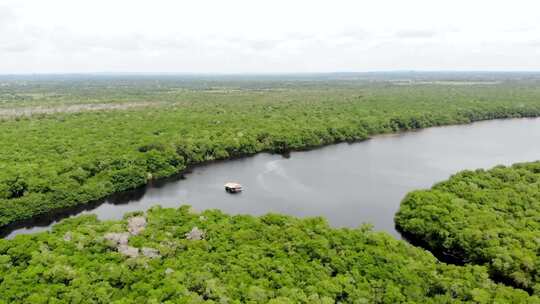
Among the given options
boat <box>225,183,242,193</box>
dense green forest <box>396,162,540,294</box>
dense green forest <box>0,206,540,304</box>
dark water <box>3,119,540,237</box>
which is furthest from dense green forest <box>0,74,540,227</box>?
dense green forest <box>396,162,540,294</box>

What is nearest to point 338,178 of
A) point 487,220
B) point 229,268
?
point 487,220

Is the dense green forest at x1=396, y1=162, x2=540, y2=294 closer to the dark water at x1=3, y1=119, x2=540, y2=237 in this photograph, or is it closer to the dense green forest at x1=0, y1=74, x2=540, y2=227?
the dark water at x1=3, y1=119, x2=540, y2=237

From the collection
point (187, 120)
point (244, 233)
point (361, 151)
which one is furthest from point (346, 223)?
point (187, 120)

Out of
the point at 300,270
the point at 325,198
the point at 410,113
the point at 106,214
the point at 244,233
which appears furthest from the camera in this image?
the point at 410,113

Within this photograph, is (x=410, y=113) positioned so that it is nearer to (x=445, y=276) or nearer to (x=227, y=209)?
(x=227, y=209)

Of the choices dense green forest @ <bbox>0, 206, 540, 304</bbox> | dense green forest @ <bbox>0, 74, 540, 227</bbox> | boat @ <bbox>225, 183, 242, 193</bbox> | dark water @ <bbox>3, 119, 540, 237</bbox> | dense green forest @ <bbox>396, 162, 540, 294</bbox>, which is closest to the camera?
dense green forest @ <bbox>0, 206, 540, 304</bbox>

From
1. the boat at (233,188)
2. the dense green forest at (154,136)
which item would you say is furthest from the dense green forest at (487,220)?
the dense green forest at (154,136)
